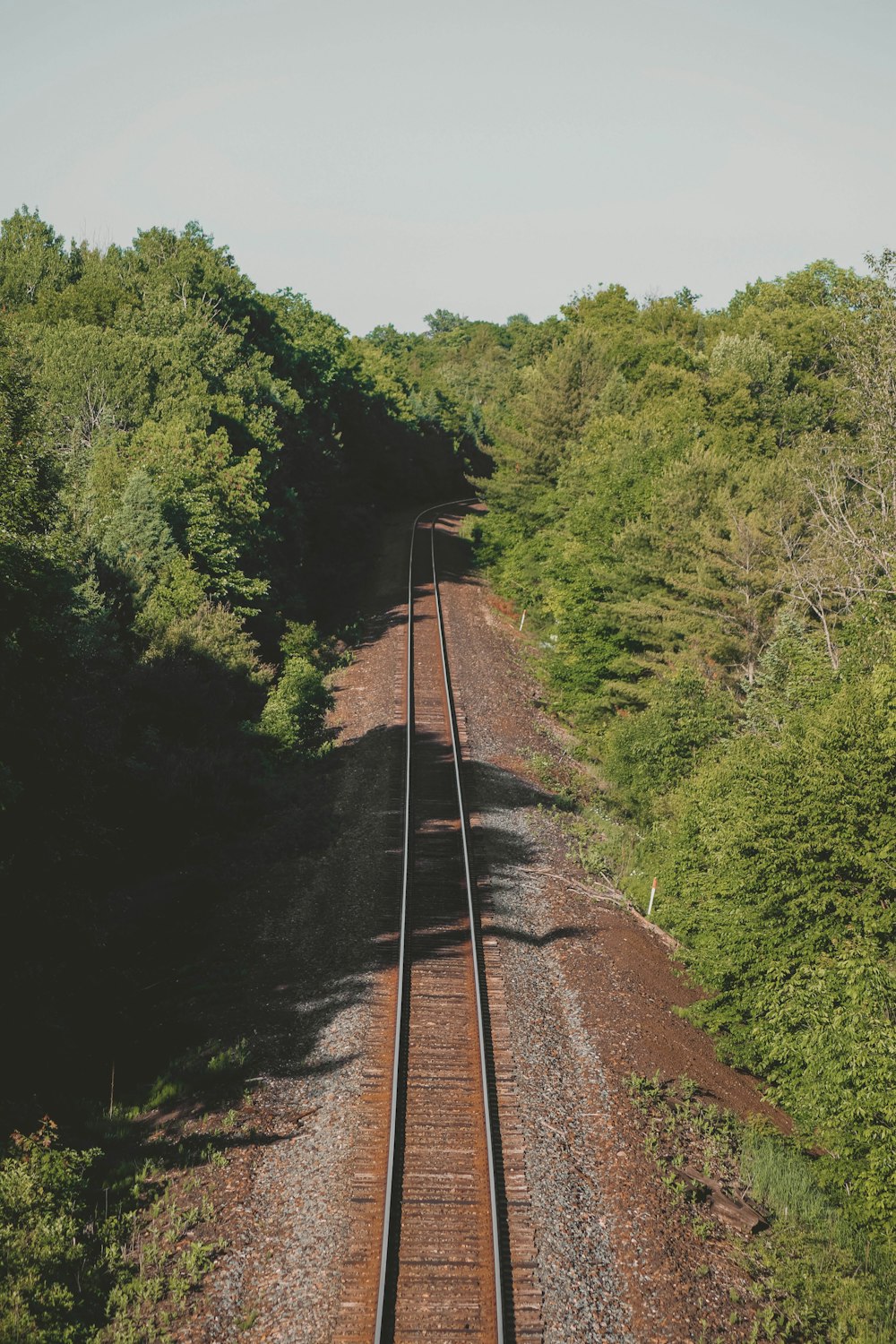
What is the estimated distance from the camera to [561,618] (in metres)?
35.4

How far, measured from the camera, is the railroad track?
9.06 meters

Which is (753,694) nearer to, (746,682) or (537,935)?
(746,682)

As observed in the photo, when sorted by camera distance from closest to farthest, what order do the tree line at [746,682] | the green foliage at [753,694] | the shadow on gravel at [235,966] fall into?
the shadow on gravel at [235,966] < the green foliage at [753,694] < the tree line at [746,682]

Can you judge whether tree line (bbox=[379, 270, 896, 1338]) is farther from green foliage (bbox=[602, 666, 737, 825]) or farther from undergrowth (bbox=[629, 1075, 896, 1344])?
undergrowth (bbox=[629, 1075, 896, 1344])

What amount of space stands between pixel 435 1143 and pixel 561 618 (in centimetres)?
2573

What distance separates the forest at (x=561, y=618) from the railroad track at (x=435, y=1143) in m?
3.23

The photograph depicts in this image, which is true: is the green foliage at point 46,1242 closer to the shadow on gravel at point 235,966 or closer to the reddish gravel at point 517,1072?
the shadow on gravel at point 235,966

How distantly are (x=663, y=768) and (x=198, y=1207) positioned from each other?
→ 1554 cm

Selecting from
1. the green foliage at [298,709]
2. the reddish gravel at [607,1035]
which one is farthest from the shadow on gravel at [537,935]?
the green foliage at [298,709]

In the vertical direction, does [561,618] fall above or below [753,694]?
above

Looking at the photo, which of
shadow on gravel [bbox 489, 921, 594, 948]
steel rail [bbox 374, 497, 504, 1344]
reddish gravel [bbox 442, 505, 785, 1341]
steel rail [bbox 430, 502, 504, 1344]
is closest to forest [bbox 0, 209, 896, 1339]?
reddish gravel [bbox 442, 505, 785, 1341]

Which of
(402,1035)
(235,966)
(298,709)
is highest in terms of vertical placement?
(298,709)

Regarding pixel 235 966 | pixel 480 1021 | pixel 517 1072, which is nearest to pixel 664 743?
pixel 480 1021

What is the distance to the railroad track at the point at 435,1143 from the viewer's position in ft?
29.7
